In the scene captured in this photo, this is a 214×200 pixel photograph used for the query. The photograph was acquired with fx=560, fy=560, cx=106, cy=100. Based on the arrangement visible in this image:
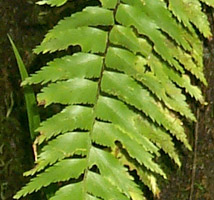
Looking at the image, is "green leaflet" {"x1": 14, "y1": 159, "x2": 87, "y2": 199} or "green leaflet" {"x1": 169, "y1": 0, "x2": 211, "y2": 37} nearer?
"green leaflet" {"x1": 14, "y1": 159, "x2": 87, "y2": 199}

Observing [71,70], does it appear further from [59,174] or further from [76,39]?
[59,174]

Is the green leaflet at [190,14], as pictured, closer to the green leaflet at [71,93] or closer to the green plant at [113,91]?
the green plant at [113,91]

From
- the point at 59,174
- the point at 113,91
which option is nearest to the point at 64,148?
the point at 59,174

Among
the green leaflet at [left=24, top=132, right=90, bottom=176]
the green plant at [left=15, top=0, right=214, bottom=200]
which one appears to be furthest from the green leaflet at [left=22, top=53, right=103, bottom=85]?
the green leaflet at [left=24, top=132, right=90, bottom=176]

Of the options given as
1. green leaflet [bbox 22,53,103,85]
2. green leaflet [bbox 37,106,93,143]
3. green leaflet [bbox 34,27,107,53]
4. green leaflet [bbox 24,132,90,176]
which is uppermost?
green leaflet [bbox 34,27,107,53]

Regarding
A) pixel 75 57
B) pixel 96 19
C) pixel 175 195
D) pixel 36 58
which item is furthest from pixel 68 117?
pixel 175 195

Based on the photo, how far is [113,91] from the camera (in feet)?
4.36

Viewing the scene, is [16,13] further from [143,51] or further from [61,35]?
[143,51]

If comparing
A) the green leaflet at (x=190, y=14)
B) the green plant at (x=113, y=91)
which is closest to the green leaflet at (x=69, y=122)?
the green plant at (x=113, y=91)

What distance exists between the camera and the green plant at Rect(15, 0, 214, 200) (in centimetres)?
130

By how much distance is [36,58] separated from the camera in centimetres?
163

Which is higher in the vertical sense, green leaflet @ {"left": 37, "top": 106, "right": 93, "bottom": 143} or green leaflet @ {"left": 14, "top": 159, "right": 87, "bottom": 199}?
green leaflet @ {"left": 37, "top": 106, "right": 93, "bottom": 143}

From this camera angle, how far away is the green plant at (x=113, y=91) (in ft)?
4.26

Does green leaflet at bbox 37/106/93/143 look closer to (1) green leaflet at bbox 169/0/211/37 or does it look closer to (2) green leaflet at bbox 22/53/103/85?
(2) green leaflet at bbox 22/53/103/85
